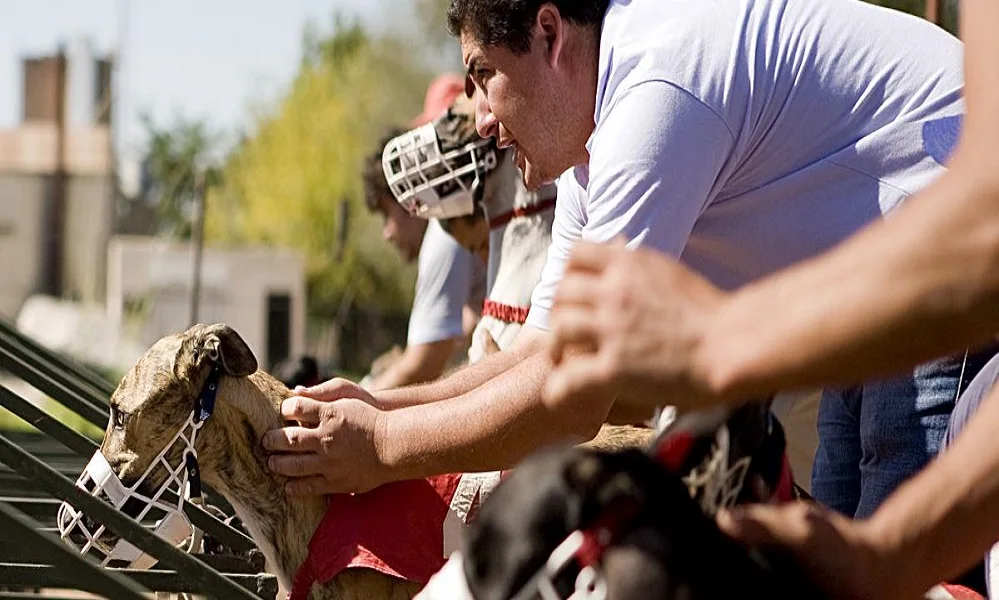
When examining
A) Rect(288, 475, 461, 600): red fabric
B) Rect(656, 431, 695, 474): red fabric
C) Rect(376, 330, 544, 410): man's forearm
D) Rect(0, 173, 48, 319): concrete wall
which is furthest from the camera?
Rect(0, 173, 48, 319): concrete wall

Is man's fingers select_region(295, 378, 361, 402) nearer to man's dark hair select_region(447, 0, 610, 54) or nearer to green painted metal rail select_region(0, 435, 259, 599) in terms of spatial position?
green painted metal rail select_region(0, 435, 259, 599)

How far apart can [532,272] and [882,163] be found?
2.19 m

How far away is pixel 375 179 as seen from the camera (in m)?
7.31

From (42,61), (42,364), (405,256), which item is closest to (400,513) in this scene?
(42,364)

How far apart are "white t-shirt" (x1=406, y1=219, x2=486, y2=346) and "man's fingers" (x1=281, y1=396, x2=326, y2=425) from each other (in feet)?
10.6

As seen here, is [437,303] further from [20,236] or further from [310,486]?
[20,236]

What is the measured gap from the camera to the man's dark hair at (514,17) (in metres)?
3.30

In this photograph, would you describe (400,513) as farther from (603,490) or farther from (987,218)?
(987,218)

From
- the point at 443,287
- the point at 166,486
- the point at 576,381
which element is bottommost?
the point at 443,287

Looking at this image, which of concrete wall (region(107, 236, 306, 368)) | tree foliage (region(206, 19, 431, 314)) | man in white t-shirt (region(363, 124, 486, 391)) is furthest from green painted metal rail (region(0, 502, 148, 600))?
tree foliage (region(206, 19, 431, 314))

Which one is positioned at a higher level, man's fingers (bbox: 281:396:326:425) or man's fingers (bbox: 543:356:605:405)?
man's fingers (bbox: 543:356:605:405)

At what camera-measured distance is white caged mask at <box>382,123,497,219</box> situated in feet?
17.6

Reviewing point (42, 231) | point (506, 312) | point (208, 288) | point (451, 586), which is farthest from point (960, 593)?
point (42, 231)

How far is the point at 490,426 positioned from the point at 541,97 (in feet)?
2.67
